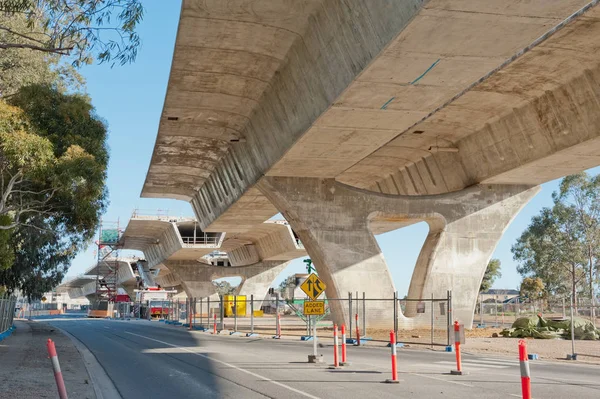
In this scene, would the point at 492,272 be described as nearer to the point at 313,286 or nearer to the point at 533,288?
the point at 533,288

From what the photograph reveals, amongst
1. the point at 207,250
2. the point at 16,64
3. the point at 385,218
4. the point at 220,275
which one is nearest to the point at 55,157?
the point at 16,64

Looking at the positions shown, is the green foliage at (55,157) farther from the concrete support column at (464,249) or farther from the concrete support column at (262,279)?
Answer: the concrete support column at (262,279)

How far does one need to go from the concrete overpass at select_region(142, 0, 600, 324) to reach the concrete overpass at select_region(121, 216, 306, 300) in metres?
22.3

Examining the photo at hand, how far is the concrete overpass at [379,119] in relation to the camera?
15461 mm

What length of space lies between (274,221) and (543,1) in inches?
2145

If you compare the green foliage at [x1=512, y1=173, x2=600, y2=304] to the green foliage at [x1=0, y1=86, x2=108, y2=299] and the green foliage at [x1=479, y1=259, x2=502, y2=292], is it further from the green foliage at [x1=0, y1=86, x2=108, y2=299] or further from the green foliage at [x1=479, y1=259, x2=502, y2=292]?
the green foliage at [x1=0, y1=86, x2=108, y2=299]

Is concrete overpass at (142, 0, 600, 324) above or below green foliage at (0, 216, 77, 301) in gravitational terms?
above

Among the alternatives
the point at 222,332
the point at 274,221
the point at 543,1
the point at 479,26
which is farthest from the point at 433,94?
the point at 274,221

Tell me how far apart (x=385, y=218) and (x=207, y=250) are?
37.0 meters

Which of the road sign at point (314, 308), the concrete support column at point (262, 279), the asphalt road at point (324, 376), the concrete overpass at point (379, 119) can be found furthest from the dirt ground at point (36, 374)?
the concrete support column at point (262, 279)

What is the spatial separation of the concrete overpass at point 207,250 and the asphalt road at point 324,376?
45644 millimetres

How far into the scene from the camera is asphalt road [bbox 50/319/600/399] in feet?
41.5

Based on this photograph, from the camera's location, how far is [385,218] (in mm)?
35375

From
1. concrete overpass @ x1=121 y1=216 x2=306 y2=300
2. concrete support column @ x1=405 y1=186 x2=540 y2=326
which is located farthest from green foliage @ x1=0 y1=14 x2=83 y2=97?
concrete overpass @ x1=121 y1=216 x2=306 y2=300
